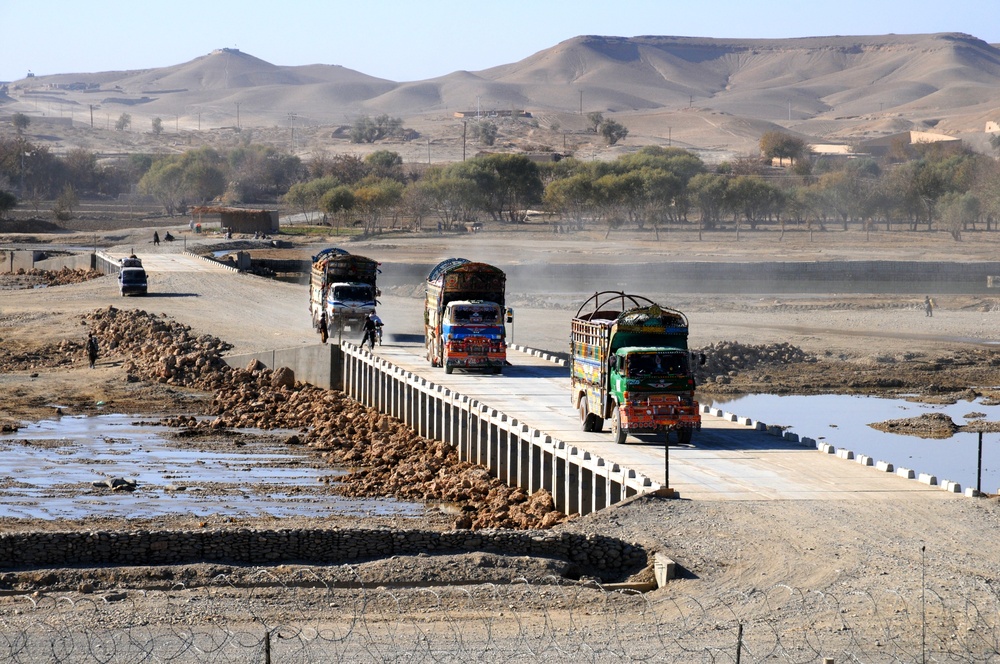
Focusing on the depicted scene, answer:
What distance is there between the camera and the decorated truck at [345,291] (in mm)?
52156

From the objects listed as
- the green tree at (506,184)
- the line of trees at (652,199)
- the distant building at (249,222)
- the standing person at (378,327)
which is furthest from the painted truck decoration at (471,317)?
the green tree at (506,184)

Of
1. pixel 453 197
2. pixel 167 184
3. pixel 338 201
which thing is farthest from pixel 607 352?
pixel 167 184

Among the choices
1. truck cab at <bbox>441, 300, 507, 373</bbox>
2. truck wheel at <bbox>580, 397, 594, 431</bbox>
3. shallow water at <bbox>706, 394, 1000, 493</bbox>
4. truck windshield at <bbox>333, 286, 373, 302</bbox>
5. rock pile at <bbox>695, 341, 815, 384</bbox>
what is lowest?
shallow water at <bbox>706, 394, 1000, 493</bbox>

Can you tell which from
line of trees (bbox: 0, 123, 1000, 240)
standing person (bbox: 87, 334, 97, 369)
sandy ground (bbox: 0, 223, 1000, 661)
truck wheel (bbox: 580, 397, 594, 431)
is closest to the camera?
sandy ground (bbox: 0, 223, 1000, 661)

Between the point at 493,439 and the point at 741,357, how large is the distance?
87.7 ft

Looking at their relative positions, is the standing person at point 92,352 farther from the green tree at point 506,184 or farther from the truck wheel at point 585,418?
the green tree at point 506,184

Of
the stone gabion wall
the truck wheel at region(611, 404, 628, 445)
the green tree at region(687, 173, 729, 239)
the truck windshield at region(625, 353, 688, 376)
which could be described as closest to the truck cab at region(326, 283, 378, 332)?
the truck wheel at region(611, 404, 628, 445)

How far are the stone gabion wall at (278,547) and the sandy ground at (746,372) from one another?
103 centimetres

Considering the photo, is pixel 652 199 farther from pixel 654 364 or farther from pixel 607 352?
pixel 654 364

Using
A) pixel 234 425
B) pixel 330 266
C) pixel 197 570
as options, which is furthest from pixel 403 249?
pixel 197 570

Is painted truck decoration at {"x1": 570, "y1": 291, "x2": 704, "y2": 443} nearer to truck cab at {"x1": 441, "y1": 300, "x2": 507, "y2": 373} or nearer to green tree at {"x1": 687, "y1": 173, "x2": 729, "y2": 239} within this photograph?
truck cab at {"x1": 441, "y1": 300, "x2": 507, "y2": 373}

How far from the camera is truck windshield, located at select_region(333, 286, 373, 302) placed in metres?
52.1

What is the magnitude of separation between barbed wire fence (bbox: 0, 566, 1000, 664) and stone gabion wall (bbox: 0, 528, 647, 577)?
151 centimetres

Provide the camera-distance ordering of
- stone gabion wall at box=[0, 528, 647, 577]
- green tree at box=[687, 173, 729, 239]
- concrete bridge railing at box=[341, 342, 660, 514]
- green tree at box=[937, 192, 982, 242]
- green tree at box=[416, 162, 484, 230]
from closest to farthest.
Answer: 1. stone gabion wall at box=[0, 528, 647, 577]
2. concrete bridge railing at box=[341, 342, 660, 514]
3. green tree at box=[937, 192, 982, 242]
4. green tree at box=[687, 173, 729, 239]
5. green tree at box=[416, 162, 484, 230]
